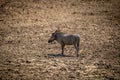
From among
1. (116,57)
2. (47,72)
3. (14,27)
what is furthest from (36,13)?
(47,72)

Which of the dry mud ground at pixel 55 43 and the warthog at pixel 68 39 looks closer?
the dry mud ground at pixel 55 43

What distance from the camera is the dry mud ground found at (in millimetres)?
7426

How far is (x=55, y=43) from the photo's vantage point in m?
11.5

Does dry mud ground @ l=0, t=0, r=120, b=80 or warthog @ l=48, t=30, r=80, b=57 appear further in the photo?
warthog @ l=48, t=30, r=80, b=57

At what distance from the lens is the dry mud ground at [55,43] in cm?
743

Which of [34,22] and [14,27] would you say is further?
[34,22]

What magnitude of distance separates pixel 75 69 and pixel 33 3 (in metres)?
13.7

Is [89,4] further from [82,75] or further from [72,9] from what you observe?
[82,75]

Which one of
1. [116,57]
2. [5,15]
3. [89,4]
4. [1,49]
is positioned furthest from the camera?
[89,4]

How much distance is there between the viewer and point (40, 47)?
34.9ft

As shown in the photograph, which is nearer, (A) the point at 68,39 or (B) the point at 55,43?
(A) the point at 68,39

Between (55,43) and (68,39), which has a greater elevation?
(68,39)

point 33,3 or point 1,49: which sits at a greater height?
point 33,3

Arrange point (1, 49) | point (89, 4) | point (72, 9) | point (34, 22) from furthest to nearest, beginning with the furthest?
point (89, 4) → point (72, 9) → point (34, 22) → point (1, 49)
